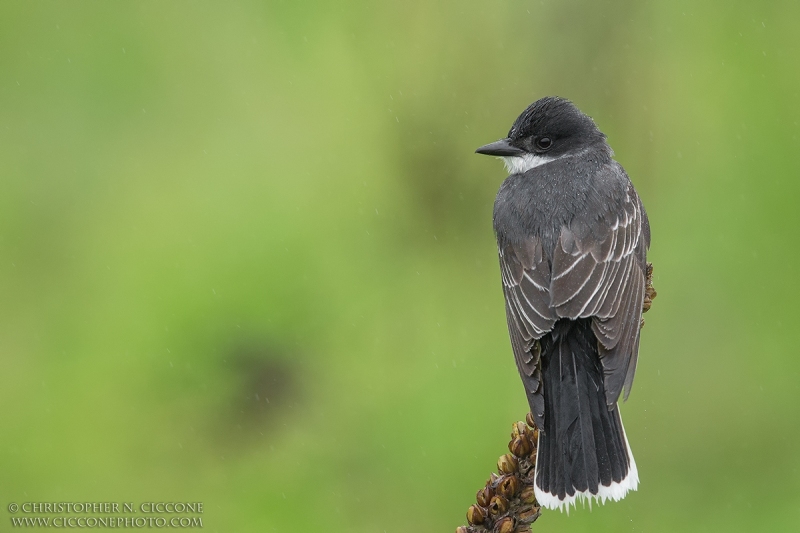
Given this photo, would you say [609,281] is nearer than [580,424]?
No

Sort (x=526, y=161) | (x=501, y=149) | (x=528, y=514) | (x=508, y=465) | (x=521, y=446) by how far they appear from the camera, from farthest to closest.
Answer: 1. (x=526, y=161)
2. (x=501, y=149)
3. (x=521, y=446)
4. (x=508, y=465)
5. (x=528, y=514)

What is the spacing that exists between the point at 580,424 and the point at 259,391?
5.64 ft

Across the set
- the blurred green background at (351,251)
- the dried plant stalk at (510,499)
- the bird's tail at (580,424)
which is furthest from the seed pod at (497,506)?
the blurred green background at (351,251)

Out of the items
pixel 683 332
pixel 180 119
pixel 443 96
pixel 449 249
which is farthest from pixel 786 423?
pixel 180 119

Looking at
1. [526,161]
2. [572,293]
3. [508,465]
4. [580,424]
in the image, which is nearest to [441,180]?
[526,161]

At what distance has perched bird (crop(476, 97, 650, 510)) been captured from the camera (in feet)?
13.6

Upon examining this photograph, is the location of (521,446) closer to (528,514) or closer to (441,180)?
(528,514)

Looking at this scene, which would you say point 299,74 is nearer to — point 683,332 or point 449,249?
point 449,249

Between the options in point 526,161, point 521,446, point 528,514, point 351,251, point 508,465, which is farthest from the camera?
point 351,251

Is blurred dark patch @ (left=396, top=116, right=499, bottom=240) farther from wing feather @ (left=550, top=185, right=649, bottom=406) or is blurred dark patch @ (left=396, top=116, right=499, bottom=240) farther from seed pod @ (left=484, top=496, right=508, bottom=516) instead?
seed pod @ (left=484, top=496, right=508, bottom=516)

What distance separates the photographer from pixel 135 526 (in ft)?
16.1

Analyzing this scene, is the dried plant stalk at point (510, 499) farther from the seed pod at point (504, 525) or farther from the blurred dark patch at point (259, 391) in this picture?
the blurred dark patch at point (259, 391)

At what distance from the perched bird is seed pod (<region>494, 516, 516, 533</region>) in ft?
1.28

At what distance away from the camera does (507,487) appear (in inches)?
135
